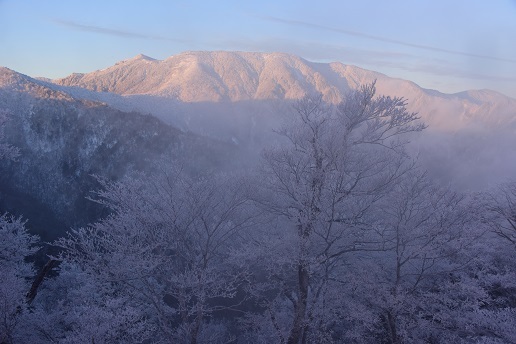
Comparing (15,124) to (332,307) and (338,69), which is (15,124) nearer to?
(332,307)

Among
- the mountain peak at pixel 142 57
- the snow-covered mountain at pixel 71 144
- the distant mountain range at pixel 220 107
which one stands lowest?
the snow-covered mountain at pixel 71 144

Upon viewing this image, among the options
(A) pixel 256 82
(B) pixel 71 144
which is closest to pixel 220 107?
(A) pixel 256 82

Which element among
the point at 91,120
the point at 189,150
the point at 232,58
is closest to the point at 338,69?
the point at 232,58

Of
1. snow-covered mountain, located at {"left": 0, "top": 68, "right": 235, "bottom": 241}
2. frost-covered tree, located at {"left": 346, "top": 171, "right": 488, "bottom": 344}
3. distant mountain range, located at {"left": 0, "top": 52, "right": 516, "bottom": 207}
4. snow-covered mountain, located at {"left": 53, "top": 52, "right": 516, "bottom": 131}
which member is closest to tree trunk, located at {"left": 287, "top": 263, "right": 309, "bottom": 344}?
frost-covered tree, located at {"left": 346, "top": 171, "right": 488, "bottom": 344}

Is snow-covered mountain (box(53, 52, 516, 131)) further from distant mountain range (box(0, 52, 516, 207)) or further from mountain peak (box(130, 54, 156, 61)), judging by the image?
distant mountain range (box(0, 52, 516, 207))

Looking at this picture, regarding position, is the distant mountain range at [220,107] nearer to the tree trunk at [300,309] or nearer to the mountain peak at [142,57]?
the mountain peak at [142,57]

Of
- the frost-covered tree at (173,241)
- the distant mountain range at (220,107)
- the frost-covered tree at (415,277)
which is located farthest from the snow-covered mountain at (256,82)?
the frost-covered tree at (173,241)
